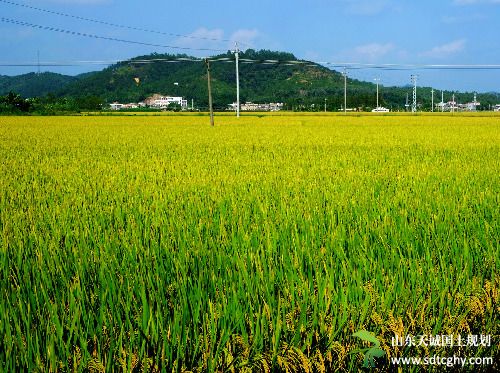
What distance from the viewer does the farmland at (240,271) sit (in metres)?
1.63

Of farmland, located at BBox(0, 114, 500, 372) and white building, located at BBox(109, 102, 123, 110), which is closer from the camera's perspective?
farmland, located at BBox(0, 114, 500, 372)

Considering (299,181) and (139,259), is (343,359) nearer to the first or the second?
(139,259)

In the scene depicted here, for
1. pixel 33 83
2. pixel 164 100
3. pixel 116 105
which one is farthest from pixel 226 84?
pixel 33 83

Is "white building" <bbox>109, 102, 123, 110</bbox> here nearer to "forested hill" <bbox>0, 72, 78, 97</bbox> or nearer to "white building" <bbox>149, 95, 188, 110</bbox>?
"white building" <bbox>149, 95, 188, 110</bbox>

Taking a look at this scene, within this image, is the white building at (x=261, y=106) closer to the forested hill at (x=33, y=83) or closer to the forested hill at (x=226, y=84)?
the forested hill at (x=226, y=84)

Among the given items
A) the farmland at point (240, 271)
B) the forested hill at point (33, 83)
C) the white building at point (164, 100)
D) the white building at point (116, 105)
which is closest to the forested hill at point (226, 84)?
the white building at point (164, 100)

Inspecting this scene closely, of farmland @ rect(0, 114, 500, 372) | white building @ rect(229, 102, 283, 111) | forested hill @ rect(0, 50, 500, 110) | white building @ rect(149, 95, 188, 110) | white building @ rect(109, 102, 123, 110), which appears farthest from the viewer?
white building @ rect(149, 95, 188, 110)

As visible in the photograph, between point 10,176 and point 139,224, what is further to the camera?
point 10,176

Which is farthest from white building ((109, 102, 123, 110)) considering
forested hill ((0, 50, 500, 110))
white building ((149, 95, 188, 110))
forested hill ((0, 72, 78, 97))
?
forested hill ((0, 72, 78, 97))

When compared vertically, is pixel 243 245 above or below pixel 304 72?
below

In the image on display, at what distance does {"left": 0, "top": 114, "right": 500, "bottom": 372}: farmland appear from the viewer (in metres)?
1.63

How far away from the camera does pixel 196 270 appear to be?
2.45 meters

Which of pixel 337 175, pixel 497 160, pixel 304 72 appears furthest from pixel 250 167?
pixel 304 72

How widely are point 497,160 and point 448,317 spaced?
708cm
